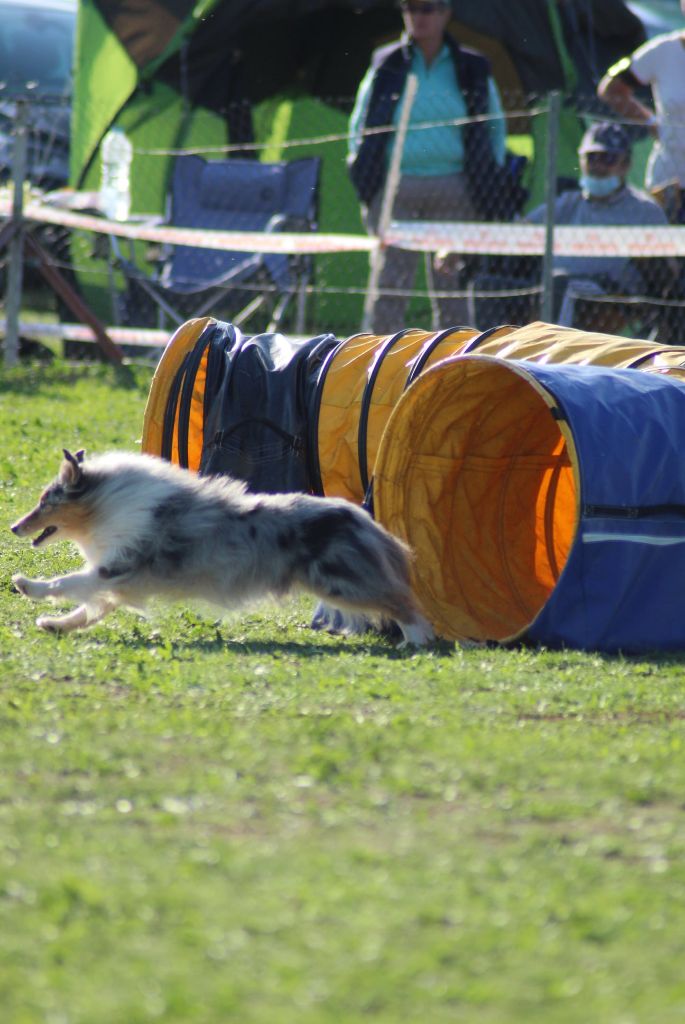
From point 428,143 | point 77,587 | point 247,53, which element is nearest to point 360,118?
point 428,143

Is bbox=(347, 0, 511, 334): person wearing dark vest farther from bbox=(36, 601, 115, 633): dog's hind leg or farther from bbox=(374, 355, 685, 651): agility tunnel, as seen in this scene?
bbox=(36, 601, 115, 633): dog's hind leg

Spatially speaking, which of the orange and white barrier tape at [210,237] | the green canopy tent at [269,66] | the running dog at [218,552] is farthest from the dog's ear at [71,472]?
the green canopy tent at [269,66]

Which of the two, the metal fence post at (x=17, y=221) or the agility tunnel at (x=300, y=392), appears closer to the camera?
the agility tunnel at (x=300, y=392)

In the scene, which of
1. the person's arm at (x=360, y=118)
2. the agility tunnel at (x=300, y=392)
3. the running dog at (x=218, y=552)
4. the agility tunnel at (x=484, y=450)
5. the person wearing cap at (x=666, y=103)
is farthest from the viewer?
the person's arm at (x=360, y=118)

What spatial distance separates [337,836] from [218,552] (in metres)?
2.52

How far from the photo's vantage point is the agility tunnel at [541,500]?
5660 millimetres

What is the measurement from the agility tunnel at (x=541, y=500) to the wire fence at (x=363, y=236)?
3.42 metres

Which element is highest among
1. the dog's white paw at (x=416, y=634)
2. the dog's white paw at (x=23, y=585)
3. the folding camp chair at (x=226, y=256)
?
the folding camp chair at (x=226, y=256)

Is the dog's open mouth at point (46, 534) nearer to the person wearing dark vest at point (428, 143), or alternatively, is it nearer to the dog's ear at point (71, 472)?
the dog's ear at point (71, 472)

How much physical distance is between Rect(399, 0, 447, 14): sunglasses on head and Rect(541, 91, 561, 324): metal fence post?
1215 millimetres

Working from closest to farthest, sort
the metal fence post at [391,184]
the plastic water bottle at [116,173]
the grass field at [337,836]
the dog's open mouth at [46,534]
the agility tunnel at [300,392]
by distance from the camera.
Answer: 1. the grass field at [337,836]
2. the dog's open mouth at [46,534]
3. the agility tunnel at [300,392]
4. the metal fence post at [391,184]
5. the plastic water bottle at [116,173]

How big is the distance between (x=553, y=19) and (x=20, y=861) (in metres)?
12.9

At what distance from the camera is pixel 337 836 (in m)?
3.40

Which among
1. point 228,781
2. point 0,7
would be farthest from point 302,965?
point 0,7
